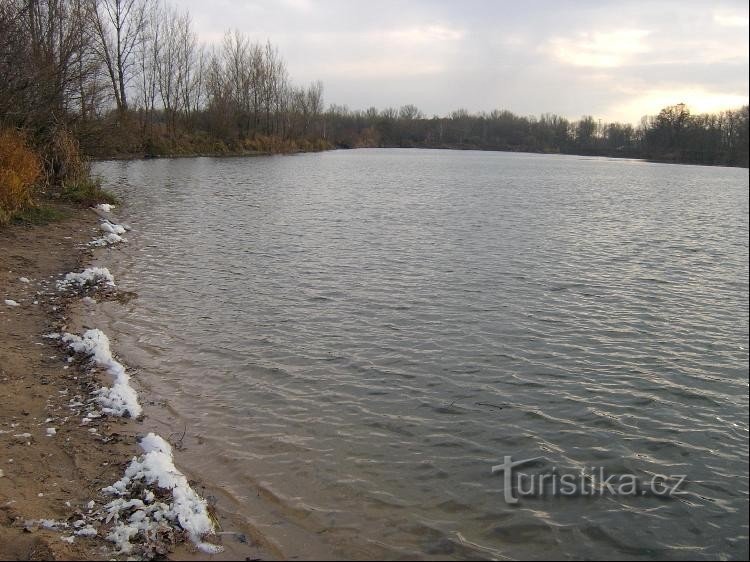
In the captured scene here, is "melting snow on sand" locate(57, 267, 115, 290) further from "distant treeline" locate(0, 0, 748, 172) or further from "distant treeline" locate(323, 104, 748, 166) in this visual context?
"distant treeline" locate(323, 104, 748, 166)

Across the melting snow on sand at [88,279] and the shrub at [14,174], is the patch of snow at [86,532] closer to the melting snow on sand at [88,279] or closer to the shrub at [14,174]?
the melting snow on sand at [88,279]

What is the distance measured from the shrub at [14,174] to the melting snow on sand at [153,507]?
12.5 meters

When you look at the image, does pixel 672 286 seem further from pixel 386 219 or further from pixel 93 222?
pixel 93 222

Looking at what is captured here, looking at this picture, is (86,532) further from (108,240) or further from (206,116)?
(206,116)

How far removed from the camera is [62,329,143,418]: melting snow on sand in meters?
6.68

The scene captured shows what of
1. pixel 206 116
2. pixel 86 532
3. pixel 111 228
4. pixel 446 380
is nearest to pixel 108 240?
pixel 111 228

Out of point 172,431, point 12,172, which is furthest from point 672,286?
point 12,172

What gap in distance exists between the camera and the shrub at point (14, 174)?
14680 mm

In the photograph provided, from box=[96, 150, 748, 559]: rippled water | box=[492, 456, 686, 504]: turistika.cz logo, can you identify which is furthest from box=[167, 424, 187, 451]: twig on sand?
box=[492, 456, 686, 504]: turistika.cz logo

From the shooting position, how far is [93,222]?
19.1 meters

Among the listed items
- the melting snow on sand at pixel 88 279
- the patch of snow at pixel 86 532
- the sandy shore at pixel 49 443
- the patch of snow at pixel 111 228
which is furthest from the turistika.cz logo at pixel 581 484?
the patch of snow at pixel 111 228

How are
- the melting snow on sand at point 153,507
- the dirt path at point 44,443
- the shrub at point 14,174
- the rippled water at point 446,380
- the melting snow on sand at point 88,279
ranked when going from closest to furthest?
the dirt path at point 44,443 < the melting snow on sand at point 153,507 < the rippled water at point 446,380 < the melting snow on sand at point 88,279 < the shrub at point 14,174

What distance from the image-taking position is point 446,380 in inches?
323

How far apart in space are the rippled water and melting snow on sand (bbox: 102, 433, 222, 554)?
0.44 m
